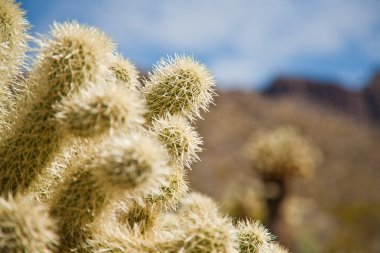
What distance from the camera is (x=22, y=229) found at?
1621 millimetres

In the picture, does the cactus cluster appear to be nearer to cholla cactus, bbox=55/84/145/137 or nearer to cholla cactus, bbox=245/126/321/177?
cholla cactus, bbox=55/84/145/137

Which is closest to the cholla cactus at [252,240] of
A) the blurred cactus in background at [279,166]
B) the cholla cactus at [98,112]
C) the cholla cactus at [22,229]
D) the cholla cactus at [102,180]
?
the cholla cactus at [102,180]

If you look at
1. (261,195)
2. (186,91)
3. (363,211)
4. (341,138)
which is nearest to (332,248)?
(363,211)

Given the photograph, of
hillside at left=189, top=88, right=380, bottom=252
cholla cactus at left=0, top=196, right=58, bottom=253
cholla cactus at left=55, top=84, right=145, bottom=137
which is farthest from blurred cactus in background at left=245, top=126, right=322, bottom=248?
cholla cactus at left=0, top=196, right=58, bottom=253

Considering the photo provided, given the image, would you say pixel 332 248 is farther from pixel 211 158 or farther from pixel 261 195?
pixel 211 158

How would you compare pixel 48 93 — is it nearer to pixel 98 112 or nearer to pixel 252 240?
pixel 98 112

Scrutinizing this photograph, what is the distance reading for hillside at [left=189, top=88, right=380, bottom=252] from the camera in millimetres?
27531

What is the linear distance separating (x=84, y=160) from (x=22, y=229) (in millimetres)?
507

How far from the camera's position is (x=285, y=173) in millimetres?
15664

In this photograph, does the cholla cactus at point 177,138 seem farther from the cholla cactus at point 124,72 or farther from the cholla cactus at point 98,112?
the cholla cactus at point 98,112

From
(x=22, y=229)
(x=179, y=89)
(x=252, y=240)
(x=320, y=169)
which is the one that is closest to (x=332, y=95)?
(x=320, y=169)

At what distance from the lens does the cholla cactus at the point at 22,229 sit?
1.59 meters

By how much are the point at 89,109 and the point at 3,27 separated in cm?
107

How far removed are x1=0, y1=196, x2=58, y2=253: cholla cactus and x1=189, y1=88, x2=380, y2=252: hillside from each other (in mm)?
18200
